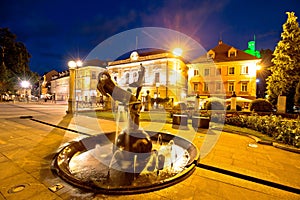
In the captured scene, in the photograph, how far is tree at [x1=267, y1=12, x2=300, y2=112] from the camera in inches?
756

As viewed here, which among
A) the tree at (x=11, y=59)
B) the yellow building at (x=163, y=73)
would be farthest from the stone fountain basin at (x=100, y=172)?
the tree at (x=11, y=59)

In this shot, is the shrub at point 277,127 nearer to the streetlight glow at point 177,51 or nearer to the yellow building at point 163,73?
the yellow building at point 163,73

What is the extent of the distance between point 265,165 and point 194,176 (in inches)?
95.5

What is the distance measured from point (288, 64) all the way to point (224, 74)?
42.3ft

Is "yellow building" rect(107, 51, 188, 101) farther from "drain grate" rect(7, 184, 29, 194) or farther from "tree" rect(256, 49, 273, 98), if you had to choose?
"drain grate" rect(7, 184, 29, 194)

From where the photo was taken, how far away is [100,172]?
414cm

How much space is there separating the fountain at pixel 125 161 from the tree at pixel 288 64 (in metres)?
20.4

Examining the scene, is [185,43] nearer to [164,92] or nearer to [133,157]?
[164,92]

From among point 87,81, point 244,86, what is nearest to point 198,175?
point 244,86

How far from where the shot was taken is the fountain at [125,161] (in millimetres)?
3532

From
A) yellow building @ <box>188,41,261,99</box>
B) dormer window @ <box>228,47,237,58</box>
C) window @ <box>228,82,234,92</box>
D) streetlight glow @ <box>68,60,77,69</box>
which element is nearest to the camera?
streetlight glow @ <box>68,60,77,69</box>

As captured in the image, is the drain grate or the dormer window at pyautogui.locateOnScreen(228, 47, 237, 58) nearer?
the drain grate

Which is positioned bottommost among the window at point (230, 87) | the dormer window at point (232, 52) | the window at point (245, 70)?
the window at point (230, 87)

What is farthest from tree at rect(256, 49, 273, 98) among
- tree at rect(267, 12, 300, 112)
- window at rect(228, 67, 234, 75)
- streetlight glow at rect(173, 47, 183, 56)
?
tree at rect(267, 12, 300, 112)
